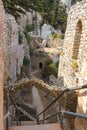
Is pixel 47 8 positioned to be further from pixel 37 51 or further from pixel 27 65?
pixel 27 65

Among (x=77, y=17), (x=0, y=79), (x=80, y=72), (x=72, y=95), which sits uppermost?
(x=77, y=17)

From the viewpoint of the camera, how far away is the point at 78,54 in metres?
10.4

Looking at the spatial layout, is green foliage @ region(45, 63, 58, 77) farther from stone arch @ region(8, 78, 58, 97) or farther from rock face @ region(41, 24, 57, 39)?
stone arch @ region(8, 78, 58, 97)

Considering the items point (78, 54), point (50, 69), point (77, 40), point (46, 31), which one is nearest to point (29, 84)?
point (78, 54)

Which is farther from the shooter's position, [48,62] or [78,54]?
[48,62]

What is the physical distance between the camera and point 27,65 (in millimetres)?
22812

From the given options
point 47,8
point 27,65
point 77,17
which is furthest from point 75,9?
point 47,8

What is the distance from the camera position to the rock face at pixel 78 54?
8.88 meters

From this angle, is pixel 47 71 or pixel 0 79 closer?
pixel 0 79

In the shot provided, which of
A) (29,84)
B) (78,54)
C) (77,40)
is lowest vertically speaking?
(29,84)

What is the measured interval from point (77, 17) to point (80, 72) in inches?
101

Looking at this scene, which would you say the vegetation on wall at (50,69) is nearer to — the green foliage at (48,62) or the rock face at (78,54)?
the green foliage at (48,62)

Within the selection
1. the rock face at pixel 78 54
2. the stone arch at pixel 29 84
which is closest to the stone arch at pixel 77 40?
the rock face at pixel 78 54

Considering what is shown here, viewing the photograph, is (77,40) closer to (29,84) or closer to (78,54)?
(78,54)
